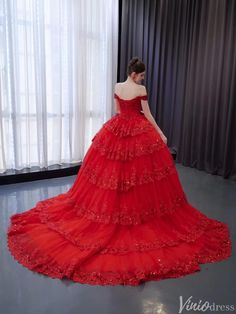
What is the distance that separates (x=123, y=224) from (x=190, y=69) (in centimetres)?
325

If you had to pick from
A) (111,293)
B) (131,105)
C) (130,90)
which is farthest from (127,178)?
(111,293)

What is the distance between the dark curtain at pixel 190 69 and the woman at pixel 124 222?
197cm

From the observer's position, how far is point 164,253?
7.30ft

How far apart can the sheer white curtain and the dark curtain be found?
0.63 m

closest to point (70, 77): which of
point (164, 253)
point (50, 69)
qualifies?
point (50, 69)

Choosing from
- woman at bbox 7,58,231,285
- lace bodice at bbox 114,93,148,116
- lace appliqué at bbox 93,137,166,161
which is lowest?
woman at bbox 7,58,231,285

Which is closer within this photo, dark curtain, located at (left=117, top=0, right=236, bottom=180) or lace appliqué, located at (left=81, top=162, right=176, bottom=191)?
lace appliqué, located at (left=81, top=162, right=176, bottom=191)

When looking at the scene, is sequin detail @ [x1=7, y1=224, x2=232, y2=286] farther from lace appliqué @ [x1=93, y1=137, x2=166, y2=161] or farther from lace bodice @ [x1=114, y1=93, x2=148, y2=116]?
lace bodice @ [x1=114, y1=93, x2=148, y2=116]

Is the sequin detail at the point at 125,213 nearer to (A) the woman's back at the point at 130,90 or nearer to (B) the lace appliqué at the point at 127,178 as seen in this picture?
(B) the lace appliqué at the point at 127,178

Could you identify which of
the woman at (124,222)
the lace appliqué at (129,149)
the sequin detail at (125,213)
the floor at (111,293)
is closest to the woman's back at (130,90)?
the woman at (124,222)

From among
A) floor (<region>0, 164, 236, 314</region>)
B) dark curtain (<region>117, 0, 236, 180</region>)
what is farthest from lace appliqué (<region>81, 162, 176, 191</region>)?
dark curtain (<region>117, 0, 236, 180</region>)

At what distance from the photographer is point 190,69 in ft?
16.0

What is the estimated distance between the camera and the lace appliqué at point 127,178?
2463 millimetres

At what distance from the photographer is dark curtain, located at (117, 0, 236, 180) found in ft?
14.3
